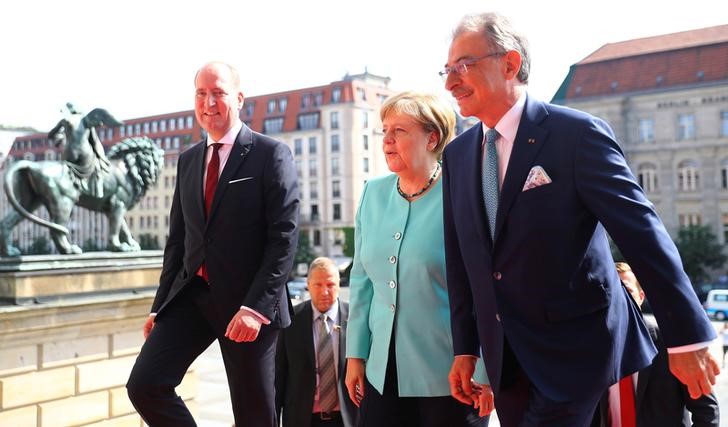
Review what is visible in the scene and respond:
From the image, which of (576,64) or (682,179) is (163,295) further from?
(576,64)

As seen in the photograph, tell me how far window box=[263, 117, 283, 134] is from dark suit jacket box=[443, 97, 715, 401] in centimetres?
7202

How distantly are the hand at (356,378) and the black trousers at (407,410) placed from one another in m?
0.12

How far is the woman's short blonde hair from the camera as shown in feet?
10.7

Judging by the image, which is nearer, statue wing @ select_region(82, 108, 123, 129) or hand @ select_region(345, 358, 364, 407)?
hand @ select_region(345, 358, 364, 407)

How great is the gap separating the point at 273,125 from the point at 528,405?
73.4 meters

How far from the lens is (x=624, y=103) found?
175ft

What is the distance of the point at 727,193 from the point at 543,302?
53429 mm

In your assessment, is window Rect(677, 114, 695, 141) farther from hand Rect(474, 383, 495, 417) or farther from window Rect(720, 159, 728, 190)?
hand Rect(474, 383, 495, 417)

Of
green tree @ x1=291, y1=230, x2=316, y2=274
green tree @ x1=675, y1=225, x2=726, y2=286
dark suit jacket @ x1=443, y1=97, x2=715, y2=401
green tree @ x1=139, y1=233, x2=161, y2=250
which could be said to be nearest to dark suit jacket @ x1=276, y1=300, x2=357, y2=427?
dark suit jacket @ x1=443, y1=97, x2=715, y2=401

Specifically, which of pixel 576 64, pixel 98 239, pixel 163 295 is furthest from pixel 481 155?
pixel 576 64

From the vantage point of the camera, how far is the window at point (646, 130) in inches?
2057

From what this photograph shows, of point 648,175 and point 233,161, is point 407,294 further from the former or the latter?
point 648,175

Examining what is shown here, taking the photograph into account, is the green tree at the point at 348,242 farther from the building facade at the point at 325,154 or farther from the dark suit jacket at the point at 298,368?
the dark suit jacket at the point at 298,368

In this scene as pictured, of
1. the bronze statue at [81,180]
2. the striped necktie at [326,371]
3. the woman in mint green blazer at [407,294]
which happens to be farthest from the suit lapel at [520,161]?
the bronze statue at [81,180]
